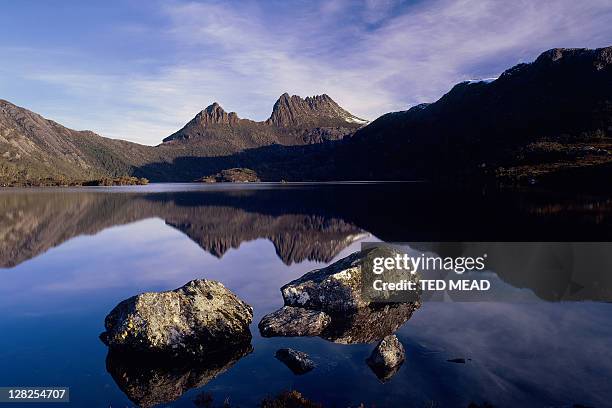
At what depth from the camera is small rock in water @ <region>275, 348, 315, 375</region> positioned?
1636cm

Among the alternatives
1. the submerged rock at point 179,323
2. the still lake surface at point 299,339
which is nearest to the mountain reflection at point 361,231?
the still lake surface at point 299,339

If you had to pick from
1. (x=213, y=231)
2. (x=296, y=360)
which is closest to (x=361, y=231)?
(x=213, y=231)

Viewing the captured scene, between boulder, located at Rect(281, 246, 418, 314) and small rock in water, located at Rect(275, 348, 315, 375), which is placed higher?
boulder, located at Rect(281, 246, 418, 314)

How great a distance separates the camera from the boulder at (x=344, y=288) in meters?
23.1

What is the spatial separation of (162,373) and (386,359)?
939 cm

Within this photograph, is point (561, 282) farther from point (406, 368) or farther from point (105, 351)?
point (105, 351)

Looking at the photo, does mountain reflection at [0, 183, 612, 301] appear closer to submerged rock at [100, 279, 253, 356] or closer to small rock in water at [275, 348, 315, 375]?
small rock in water at [275, 348, 315, 375]

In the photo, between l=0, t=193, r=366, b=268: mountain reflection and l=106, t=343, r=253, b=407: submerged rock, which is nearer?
l=106, t=343, r=253, b=407: submerged rock

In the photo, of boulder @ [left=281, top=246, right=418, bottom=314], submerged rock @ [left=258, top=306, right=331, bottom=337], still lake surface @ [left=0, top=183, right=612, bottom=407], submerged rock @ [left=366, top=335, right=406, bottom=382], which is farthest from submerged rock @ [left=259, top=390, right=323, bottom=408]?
boulder @ [left=281, top=246, right=418, bottom=314]

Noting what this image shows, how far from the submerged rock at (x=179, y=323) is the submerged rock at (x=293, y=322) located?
44.4 inches

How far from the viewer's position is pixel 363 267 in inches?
989

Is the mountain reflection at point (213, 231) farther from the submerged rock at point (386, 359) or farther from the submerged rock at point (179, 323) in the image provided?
the submerged rock at point (386, 359)

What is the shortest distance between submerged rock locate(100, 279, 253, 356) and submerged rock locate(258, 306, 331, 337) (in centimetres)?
113

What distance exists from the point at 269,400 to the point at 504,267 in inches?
1042
